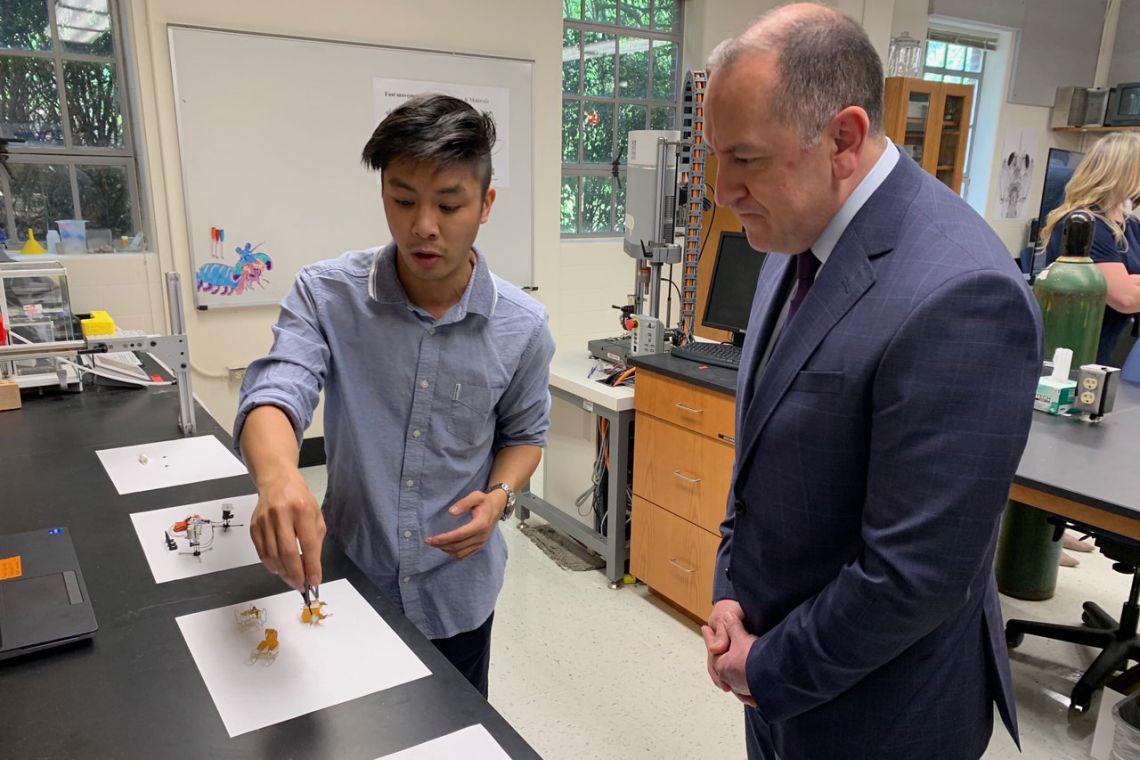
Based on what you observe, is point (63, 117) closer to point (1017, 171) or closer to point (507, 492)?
point (507, 492)

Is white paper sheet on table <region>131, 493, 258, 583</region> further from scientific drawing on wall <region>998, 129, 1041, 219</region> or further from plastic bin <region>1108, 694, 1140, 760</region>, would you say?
scientific drawing on wall <region>998, 129, 1041, 219</region>

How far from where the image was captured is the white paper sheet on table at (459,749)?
0.79 meters

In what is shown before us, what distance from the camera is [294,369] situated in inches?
42.2

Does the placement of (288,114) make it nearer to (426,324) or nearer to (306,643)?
(426,324)

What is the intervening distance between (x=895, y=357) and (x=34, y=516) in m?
1.46

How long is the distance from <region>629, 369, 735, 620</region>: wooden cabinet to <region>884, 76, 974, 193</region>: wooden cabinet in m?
3.02

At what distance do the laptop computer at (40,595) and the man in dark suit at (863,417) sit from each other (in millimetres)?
895

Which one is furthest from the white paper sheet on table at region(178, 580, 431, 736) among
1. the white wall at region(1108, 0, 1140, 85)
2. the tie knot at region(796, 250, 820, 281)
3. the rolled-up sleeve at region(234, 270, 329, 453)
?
the white wall at region(1108, 0, 1140, 85)

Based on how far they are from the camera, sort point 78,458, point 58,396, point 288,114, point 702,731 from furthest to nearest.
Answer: point 288,114 → point 58,396 → point 702,731 → point 78,458

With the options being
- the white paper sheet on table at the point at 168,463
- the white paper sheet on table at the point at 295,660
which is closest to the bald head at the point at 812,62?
the white paper sheet on table at the point at 295,660

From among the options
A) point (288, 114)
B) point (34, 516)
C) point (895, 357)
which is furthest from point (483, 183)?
point (288, 114)

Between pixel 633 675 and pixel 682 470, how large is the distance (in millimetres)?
644

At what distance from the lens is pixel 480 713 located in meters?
0.86

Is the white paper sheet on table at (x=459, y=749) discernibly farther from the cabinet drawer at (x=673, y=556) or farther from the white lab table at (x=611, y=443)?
the white lab table at (x=611, y=443)
